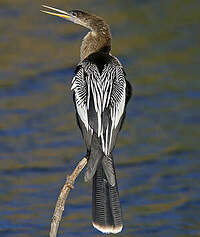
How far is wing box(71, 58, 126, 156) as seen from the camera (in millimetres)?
5629

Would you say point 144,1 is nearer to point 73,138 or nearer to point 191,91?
point 191,91

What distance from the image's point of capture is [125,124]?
1161 centimetres

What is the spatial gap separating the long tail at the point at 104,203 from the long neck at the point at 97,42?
1.15 meters

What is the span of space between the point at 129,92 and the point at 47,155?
506cm

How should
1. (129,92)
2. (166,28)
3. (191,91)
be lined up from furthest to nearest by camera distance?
1. (166,28)
2. (191,91)
3. (129,92)

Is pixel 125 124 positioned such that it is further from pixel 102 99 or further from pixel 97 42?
pixel 102 99

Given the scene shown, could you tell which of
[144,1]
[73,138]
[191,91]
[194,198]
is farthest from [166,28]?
[194,198]

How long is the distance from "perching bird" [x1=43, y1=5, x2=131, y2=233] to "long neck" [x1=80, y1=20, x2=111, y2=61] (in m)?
0.08

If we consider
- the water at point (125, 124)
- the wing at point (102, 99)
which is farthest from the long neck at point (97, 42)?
the water at point (125, 124)

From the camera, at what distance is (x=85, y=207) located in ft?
32.7

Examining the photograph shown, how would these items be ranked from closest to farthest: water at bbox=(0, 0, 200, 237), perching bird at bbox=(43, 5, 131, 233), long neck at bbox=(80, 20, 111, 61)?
1. perching bird at bbox=(43, 5, 131, 233)
2. long neck at bbox=(80, 20, 111, 61)
3. water at bbox=(0, 0, 200, 237)

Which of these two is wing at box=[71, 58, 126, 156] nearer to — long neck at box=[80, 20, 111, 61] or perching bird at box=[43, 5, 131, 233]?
perching bird at box=[43, 5, 131, 233]

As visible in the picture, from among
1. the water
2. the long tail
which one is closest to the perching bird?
the long tail

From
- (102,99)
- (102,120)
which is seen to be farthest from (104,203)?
(102,99)
